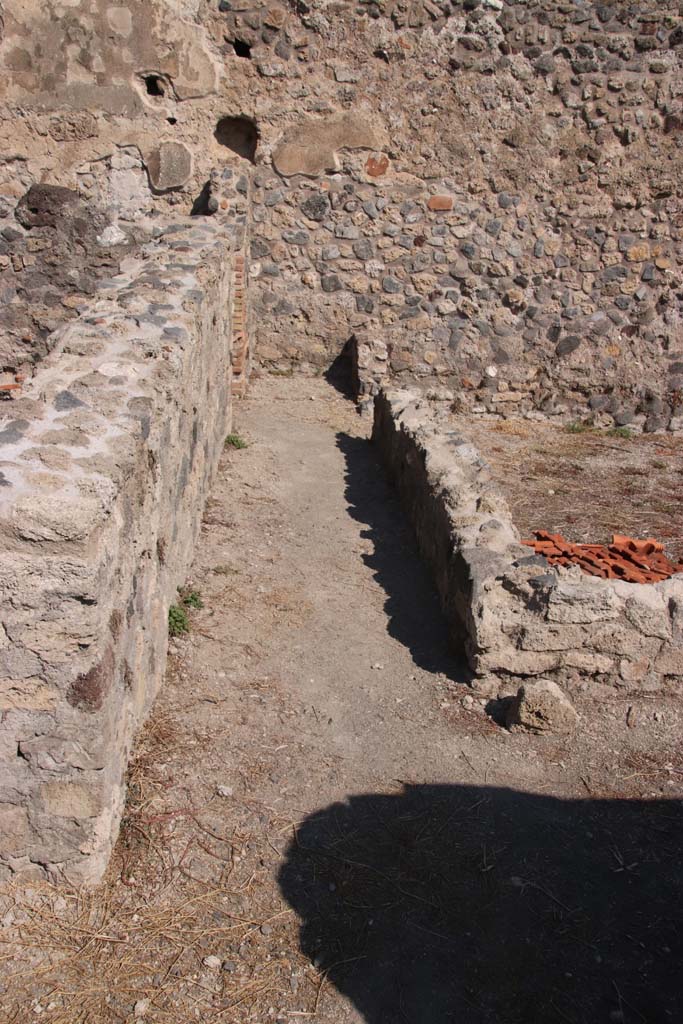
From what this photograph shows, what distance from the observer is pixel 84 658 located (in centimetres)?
284

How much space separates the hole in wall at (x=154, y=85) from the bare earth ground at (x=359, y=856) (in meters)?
5.39

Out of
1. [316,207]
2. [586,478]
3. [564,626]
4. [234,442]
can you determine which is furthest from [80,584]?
[316,207]

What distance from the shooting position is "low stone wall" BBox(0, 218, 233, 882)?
2.75 meters

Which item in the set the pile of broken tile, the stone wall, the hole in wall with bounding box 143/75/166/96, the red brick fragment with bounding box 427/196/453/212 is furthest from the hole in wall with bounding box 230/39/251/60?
the pile of broken tile

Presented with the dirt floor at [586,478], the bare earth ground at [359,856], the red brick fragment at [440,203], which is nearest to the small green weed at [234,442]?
the dirt floor at [586,478]

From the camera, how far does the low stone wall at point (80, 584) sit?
275 centimetres

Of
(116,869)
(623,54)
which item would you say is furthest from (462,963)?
(623,54)

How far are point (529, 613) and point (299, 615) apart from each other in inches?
48.9

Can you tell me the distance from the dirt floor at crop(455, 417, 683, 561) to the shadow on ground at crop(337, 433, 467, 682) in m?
0.87

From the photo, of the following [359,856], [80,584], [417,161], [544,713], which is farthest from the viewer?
[417,161]

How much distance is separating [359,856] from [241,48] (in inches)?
288

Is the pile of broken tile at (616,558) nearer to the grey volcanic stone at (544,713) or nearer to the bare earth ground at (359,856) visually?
the bare earth ground at (359,856)

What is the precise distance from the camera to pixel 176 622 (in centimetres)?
438

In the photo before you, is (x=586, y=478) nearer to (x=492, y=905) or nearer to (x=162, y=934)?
(x=492, y=905)
